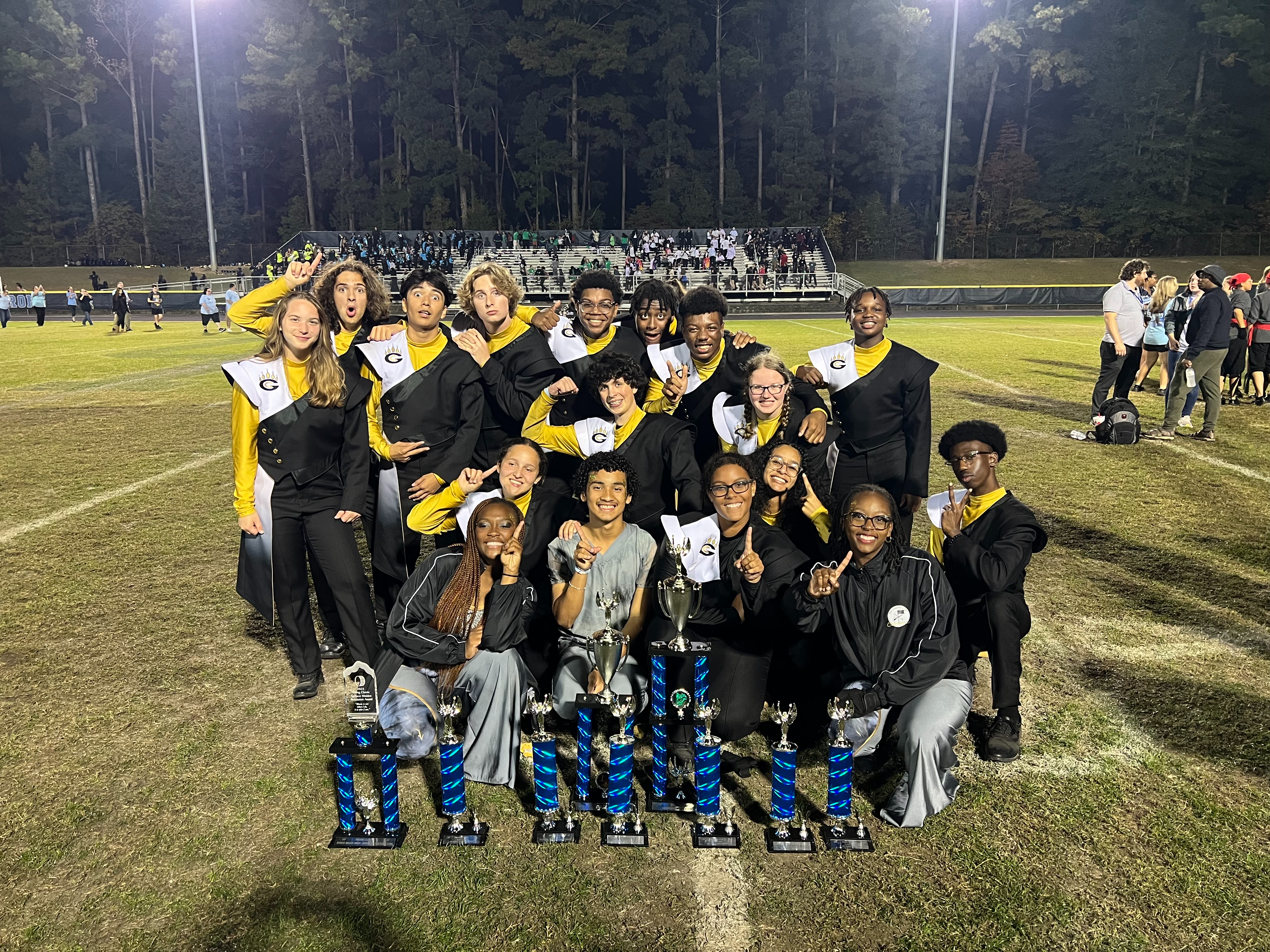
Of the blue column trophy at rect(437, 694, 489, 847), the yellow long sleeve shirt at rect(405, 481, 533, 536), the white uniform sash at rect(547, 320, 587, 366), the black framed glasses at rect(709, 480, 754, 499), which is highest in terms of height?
the white uniform sash at rect(547, 320, 587, 366)

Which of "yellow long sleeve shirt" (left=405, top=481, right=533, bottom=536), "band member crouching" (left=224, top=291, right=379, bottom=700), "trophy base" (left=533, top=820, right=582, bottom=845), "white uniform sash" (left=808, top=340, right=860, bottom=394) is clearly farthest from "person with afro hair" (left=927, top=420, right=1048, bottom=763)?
"band member crouching" (left=224, top=291, right=379, bottom=700)

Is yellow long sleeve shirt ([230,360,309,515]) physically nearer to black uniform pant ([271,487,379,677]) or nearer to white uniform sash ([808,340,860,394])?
black uniform pant ([271,487,379,677])

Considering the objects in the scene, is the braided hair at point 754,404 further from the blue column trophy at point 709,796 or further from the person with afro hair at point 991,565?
the blue column trophy at point 709,796

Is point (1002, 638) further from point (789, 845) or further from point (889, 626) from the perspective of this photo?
point (789, 845)

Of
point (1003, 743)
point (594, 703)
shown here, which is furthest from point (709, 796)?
point (1003, 743)

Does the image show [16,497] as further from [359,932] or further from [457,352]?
[359,932]

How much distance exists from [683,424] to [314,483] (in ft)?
6.45

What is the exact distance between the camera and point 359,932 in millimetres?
2975

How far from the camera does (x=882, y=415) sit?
5.36m

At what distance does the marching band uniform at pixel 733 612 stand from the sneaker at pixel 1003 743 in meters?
1.04

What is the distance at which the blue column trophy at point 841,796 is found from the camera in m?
3.36

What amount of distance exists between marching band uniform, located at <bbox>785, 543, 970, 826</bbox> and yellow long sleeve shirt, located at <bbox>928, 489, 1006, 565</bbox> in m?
0.61

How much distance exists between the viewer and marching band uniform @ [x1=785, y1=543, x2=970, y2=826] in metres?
3.69

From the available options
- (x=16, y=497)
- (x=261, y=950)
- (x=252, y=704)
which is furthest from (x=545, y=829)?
(x=16, y=497)
